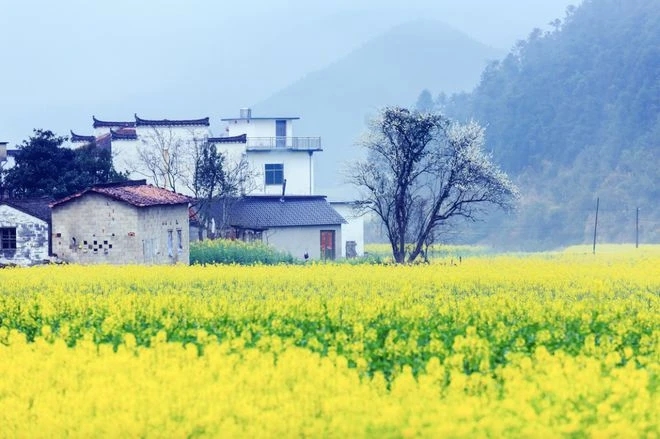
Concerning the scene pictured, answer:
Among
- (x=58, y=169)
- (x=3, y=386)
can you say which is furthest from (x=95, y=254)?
(x=3, y=386)

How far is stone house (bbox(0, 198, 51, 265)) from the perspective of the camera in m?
46.1

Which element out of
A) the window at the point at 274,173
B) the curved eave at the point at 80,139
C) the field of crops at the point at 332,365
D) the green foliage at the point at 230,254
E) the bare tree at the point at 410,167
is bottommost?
the field of crops at the point at 332,365

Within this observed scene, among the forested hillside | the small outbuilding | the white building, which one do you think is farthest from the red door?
the forested hillside

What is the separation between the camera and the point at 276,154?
3221 inches

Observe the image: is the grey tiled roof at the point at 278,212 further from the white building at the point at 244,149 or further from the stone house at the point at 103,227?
the stone house at the point at 103,227

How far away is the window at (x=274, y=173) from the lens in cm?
8038

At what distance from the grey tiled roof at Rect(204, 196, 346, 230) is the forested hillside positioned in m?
27.6

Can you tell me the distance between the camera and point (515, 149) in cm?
11169

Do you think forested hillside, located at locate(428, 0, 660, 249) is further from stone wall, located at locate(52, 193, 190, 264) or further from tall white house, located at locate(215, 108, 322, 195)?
stone wall, located at locate(52, 193, 190, 264)

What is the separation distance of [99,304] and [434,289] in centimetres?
825

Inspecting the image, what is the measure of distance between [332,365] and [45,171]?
43313 mm

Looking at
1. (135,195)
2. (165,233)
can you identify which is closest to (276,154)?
(165,233)

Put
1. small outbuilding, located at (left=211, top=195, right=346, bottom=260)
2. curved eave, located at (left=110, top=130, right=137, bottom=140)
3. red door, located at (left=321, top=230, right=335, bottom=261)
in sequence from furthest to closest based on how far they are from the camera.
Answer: curved eave, located at (left=110, top=130, right=137, bottom=140), red door, located at (left=321, top=230, right=335, bottom=261), small outbuilding, located at (left=211, top=195, right=346, bottom=260)

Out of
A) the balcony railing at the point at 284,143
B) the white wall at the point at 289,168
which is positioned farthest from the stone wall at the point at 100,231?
the balcony railing at the point at 284,143
